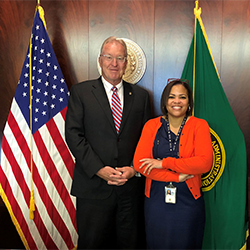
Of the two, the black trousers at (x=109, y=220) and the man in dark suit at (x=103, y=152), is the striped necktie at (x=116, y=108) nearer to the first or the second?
the man in dark suit at (x=103, y=152)

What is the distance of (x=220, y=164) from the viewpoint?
1.94 metres

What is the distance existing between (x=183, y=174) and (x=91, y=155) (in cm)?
60

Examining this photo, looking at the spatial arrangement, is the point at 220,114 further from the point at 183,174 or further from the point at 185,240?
the point at 185,240

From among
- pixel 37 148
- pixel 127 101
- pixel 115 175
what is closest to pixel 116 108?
pixel 127 101

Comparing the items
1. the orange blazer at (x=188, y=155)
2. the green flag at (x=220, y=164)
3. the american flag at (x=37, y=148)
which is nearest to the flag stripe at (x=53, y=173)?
A: the american flag at (x=37, y=148)

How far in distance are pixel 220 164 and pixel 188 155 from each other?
52 cm

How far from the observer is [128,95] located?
187cm

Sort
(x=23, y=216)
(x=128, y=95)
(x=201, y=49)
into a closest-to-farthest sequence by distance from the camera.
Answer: (x=128, y=95)
(x=201, y=49)
(x=23, y=216)

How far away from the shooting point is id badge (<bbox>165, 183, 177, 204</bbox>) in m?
1.56

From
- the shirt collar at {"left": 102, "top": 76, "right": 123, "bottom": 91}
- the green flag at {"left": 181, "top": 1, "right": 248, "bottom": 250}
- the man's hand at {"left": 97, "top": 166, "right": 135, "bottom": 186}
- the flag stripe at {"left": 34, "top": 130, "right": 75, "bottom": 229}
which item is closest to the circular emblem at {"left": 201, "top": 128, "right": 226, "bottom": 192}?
the green flag at {"left": 181, "top": 1, "right": 248, "bottom": 250}

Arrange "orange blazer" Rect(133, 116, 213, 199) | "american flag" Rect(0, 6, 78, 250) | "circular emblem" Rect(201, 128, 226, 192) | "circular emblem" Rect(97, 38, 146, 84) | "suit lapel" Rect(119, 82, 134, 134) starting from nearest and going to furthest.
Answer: "orange blazer" Rect(133, 116, 213, 199) → "suit lapel" Rect(119, 82, 134, 134) → "circular emblem" Rect(201, 128, 226, 192) → "american flag" Rect(0, 6, 78, 250) → "circular emblem" Rect(97, 38, 146, 84)

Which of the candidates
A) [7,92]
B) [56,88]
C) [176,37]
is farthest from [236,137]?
[7,92]

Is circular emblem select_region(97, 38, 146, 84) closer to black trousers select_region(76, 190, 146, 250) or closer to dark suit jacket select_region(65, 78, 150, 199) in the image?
dark suit jacket select_region(65, 78, 150, 199)

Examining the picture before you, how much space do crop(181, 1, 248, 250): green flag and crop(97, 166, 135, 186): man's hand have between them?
661 millimetres
